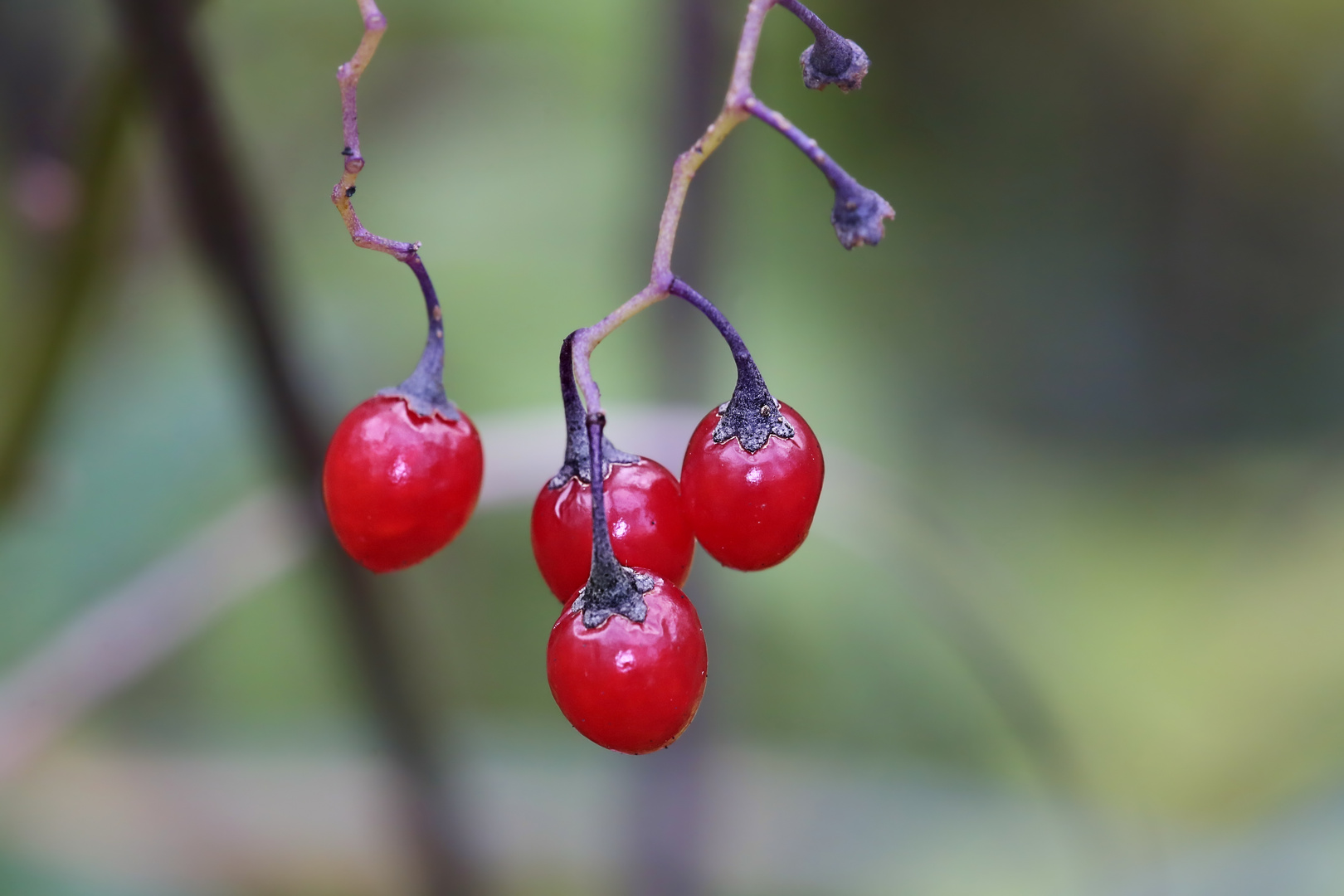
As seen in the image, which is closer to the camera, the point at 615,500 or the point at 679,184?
the point at 679,184

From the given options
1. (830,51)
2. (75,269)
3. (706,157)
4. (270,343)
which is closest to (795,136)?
(706,157)

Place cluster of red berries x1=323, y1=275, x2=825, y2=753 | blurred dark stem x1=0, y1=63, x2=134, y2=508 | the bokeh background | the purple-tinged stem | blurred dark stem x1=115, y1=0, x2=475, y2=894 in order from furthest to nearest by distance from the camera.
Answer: the bokeh background → blurred dark stem x1=0, y1=63, x2=134, y2=508 → blurred dark stem x1=115, y1=0, x2=475, y2=894 → cluster of red berries x1=323, y1=275, x2=825, y2=753 → the purple-tinged stem

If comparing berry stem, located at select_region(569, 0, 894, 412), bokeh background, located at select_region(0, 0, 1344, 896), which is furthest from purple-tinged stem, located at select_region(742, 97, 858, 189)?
bokeh background, located at select_region(0, 0, 1344, 896)

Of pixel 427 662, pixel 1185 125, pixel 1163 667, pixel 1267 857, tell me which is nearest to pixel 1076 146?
pixel 1185 125

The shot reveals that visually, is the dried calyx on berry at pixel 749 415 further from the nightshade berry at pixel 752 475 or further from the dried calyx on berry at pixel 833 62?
the dried calyx on berry at pixel 833 62

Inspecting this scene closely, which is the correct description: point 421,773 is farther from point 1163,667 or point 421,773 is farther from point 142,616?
point 1163,667

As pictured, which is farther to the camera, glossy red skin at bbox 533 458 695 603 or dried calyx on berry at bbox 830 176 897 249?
glossy red skin at bbox 533 458 695 603

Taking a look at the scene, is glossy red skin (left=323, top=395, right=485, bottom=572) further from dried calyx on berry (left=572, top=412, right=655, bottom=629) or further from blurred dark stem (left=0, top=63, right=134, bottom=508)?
blurred dark stem (left=0, top=63, right=134, bottom=508)

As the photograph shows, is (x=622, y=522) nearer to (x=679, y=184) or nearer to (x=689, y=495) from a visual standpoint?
(x=689, y=495)
